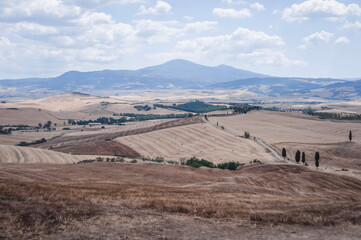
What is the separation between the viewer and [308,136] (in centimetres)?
15362

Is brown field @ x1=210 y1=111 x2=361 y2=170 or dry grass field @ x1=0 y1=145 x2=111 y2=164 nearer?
dry grass field @ x1=0 y1=145 x2=111 y2=164

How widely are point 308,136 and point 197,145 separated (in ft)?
170

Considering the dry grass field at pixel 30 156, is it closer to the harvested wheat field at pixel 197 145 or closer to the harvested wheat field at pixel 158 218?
the harvested wheat field at pixel 197 145

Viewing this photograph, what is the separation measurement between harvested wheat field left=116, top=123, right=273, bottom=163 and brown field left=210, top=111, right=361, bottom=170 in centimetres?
1115

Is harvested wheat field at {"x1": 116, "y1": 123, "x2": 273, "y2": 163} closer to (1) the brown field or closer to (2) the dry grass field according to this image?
(1) the brown field

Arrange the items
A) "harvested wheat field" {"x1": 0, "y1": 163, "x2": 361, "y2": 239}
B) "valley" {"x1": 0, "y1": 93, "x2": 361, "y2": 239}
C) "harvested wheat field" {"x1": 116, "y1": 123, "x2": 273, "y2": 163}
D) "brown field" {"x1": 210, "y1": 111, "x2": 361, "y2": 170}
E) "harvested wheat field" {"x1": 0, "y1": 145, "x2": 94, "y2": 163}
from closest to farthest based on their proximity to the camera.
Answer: "harvested wheat field" {"x1": 0, "y1": 163, "x2": 361, "y2": 239}, "valley" {"x1": 0, "y1": 93, "x2": 361, "y2": 239}, "harvested wheat field" {"x1": 0, "y1": 145, "x2": 94, "y2": 163}, "harvested wheat field" {"x1": 116, "y1": 123, "x2": 273, "y2": 163}, "brown field" {"x1": 210, "y1": 111, "x2": 361, "y2": 170}

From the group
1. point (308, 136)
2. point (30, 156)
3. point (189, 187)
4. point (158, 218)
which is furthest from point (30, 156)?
point (308, 136)

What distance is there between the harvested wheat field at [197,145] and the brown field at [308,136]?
11.1 meters

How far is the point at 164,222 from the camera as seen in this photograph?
21.4 m

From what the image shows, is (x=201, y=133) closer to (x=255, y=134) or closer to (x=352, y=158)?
(x=255, y=134)

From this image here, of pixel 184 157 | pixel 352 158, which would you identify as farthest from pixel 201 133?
pixel 352 158

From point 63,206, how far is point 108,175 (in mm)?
41134

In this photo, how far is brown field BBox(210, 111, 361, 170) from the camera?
11738 cm

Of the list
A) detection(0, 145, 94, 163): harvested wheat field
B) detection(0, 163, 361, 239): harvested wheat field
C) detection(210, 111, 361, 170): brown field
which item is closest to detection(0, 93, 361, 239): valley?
detection(0, 163, 361, 239): harvested wheat field
